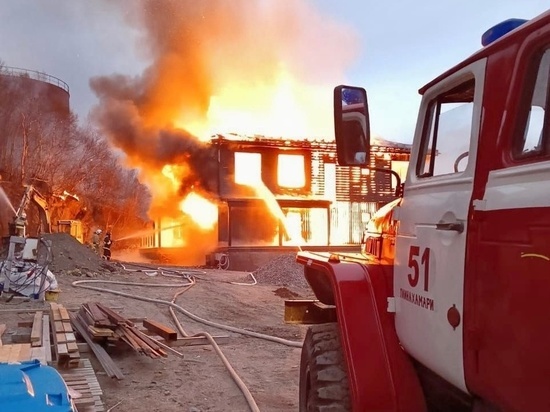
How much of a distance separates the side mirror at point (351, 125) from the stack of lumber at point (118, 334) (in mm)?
4171

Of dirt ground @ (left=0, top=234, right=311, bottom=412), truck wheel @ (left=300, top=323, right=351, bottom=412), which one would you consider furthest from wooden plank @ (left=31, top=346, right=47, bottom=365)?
truck wheel @ (left=300, top=323, right=351, bottom=412)

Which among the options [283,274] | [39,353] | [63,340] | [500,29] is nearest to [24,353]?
[39,353]

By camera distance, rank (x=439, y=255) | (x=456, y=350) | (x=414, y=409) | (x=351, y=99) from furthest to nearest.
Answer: (x=351, y=99)
(x=414, y=409)
(x=439, y=255)
(x=456, y=350)

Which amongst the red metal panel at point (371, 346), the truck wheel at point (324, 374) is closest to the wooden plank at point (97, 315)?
the truck wheel at point (324, 374)

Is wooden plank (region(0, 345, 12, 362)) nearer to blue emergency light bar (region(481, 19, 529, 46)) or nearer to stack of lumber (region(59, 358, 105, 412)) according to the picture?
stack of lumber (region(59, 358, 105, 412))

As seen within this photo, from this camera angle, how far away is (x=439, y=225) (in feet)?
6.96

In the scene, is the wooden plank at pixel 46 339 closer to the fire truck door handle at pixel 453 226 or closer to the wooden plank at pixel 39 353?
the wooden plank at pixel 39 353

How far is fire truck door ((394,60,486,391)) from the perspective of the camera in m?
2.00

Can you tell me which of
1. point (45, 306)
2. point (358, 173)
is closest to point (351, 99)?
point (45, 306)

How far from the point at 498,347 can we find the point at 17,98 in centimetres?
3437

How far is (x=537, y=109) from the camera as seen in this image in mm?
1775

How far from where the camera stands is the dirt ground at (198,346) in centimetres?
523

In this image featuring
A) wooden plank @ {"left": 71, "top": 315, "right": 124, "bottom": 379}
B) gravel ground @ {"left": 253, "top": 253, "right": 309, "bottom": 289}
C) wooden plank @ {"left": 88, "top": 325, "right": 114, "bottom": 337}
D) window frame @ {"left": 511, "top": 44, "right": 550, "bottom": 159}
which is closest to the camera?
window frame @ {"left": 511, "top": 44, "right": 550, "bottom": 159}

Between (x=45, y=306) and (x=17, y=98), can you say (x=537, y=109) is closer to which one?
(x=45, y=306)
